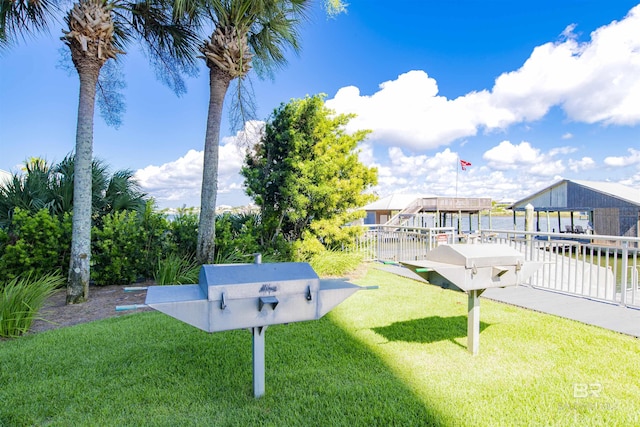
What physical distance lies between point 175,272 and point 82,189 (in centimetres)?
186

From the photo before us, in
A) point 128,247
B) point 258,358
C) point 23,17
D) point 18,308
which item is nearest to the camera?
point 258,358

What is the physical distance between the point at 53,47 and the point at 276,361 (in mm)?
7440

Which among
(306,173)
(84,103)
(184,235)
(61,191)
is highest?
Result: (84,103)

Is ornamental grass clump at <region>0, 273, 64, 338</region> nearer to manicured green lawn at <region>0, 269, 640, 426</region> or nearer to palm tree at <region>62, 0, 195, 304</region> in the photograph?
manicured green lawn at <region>0, 269, 640, 426</region>

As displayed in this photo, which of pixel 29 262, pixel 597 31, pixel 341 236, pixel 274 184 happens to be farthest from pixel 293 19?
pixel 597 31

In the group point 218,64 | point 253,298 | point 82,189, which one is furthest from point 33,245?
point 253,298

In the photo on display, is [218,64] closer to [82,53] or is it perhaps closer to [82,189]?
[82,53]

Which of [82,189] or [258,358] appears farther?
[82,189]

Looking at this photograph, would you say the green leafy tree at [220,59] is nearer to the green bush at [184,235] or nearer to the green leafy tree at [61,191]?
the green bush at [184,235]

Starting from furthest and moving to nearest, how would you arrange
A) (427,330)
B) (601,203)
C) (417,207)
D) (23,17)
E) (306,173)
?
(417,207)
(601,203)
(306,173)
(23,17)
(427,330)

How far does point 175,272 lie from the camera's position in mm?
5551

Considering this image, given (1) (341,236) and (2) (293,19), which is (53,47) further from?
(1) (341,236)

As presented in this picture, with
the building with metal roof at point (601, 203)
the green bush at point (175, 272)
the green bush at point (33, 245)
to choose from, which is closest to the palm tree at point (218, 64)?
the green bush at point (175, 272)

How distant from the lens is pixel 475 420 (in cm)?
201
